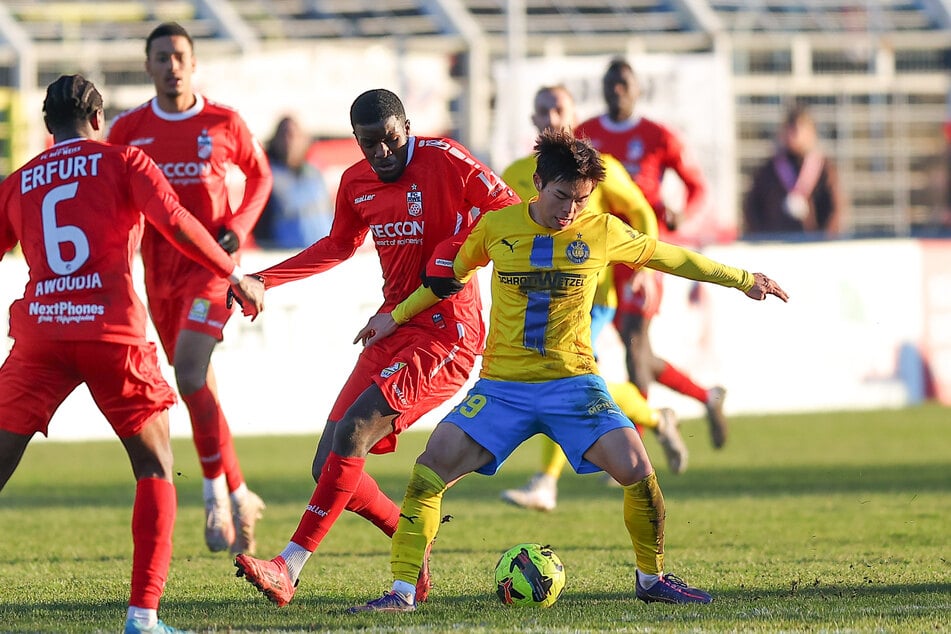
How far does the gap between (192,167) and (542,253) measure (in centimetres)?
263

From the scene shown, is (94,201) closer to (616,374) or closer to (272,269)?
(272,269)

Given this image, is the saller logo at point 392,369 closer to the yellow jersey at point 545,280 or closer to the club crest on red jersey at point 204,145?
the yellow jersey at point 545,280

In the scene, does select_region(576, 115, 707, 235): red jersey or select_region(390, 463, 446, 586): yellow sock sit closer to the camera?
select_region(390, 463, 446, 586): yellow sock

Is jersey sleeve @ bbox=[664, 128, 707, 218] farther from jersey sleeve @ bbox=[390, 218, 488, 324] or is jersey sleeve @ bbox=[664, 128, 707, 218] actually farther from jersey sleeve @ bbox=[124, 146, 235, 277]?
jersey sleeve @ bbox=[124, 146, 235, 277]

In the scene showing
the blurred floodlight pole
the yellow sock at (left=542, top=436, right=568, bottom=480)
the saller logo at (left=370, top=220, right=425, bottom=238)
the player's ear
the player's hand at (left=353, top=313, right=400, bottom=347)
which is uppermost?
the blurred floodlight pole

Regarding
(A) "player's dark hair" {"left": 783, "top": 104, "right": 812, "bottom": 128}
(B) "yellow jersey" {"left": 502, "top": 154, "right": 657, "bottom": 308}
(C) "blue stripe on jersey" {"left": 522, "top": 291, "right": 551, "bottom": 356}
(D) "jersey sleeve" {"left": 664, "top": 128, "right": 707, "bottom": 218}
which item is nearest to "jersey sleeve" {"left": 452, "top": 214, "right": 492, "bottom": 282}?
(C) "blue stripe on jersey" {"left": 522, "top": 291, "right": 551, "bottom": 356}

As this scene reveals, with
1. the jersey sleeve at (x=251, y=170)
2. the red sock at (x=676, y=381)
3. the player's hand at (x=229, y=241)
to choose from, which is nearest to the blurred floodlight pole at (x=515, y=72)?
the red sock at (x=676, y=381)

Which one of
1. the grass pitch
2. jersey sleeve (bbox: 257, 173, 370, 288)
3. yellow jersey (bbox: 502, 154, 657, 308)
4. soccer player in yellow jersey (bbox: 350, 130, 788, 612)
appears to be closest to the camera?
the grass pitch

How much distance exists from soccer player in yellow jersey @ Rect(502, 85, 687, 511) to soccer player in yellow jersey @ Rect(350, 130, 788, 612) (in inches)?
104

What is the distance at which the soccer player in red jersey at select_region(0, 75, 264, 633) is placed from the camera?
587cm

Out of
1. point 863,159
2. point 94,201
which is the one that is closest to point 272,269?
point 94,201

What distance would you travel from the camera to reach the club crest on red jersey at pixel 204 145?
27.8ft

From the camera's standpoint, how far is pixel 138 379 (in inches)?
231

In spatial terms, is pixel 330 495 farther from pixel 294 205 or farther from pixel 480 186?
pixel 294 205
